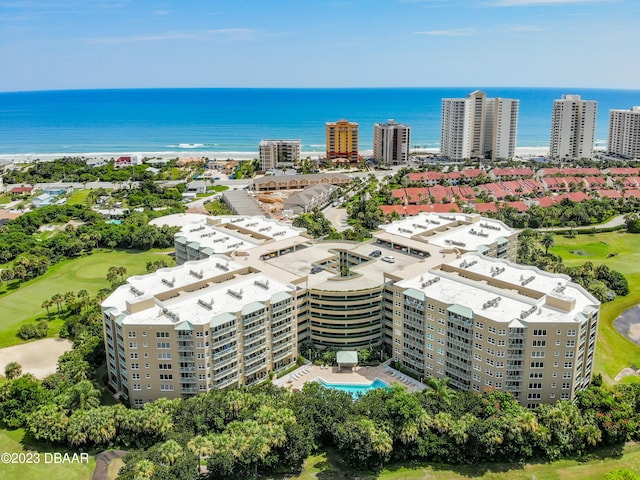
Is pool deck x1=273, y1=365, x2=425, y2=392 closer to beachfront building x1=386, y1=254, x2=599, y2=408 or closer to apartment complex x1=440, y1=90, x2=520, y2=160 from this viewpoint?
beachfront building x1=386, y1=254, x2=599, y2=408

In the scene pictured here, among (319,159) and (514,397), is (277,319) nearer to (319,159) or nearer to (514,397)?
(514,397)

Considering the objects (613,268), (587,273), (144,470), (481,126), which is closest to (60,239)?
(144,470)

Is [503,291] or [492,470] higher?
[503,291]

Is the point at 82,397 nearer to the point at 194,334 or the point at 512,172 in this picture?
the point at 194,334

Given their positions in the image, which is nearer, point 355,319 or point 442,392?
point 442,392

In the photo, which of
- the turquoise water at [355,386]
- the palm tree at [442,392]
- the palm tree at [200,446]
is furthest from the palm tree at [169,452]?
the palm tree at [442,392]

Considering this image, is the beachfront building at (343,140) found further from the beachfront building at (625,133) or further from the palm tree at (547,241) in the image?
the palm tree at (547,241)
